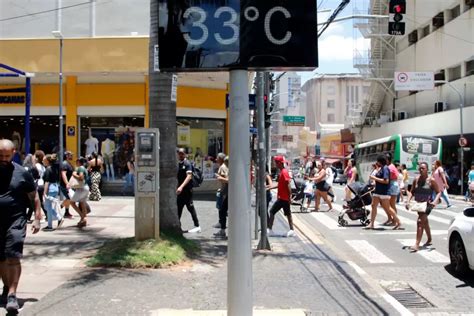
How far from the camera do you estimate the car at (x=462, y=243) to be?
799cm

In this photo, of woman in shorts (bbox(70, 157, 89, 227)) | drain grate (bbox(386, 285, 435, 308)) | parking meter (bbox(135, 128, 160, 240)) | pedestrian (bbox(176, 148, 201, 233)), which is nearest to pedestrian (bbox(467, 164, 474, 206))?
pedestrian (bbox(176, 148, 201, 233))

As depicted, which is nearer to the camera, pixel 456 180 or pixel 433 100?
pixel 456 180

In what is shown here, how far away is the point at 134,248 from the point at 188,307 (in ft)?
8.05

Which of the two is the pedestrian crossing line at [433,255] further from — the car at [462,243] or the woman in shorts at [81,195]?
the woman in shorts at [81,195]

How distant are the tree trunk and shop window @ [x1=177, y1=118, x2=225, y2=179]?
12.7 m

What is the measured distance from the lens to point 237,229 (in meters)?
4.84

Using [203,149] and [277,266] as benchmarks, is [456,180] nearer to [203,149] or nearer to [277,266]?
[203,149]

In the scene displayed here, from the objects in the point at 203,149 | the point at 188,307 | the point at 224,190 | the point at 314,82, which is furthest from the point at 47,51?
the point at 314,82

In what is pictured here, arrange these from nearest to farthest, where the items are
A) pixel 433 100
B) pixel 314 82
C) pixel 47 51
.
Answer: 1. pixel 47 51
2. pixel 433 100
3. pixel 314 82

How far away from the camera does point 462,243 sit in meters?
8.30

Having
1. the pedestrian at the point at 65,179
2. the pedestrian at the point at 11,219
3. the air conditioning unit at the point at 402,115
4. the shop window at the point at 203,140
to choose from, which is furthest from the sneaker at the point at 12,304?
the air conditioning unit at the point at 402,115

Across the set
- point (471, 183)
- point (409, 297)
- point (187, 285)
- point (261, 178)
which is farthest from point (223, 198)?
point (471, 183)

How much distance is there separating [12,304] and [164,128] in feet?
13.8

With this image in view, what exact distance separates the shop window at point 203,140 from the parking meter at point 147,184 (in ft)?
43.4
